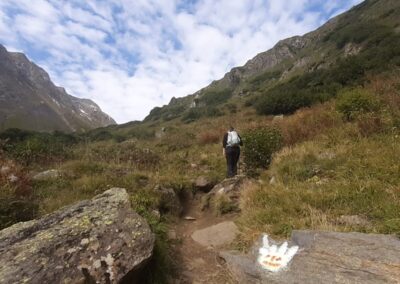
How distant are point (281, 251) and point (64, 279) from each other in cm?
270

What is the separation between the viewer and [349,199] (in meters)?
5.63

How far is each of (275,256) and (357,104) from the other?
7.33 metres

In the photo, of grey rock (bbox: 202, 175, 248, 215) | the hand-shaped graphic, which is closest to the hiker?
grey rock (bbox: 202, 175, 248, 215)

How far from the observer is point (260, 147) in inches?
376

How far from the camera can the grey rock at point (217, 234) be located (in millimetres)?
6051

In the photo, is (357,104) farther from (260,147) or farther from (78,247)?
(78,247)

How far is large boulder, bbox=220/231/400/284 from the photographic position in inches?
140

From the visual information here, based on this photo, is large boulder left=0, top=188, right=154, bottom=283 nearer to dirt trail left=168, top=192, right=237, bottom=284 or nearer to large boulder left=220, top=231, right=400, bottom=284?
dirt trail left=168, top=192, right=237, bottom=284

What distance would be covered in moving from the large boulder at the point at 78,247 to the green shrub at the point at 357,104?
766 cm

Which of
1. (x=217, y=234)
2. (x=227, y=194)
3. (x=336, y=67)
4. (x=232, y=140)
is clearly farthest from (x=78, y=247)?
(x=336, y=67)

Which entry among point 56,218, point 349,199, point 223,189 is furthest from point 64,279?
point 223,189

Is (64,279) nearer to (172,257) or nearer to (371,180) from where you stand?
(172,257)

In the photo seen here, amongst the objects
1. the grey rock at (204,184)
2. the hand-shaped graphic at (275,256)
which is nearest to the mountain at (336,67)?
the grey rock at (204,184)

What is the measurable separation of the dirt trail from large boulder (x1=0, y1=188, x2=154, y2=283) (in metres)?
0.95
